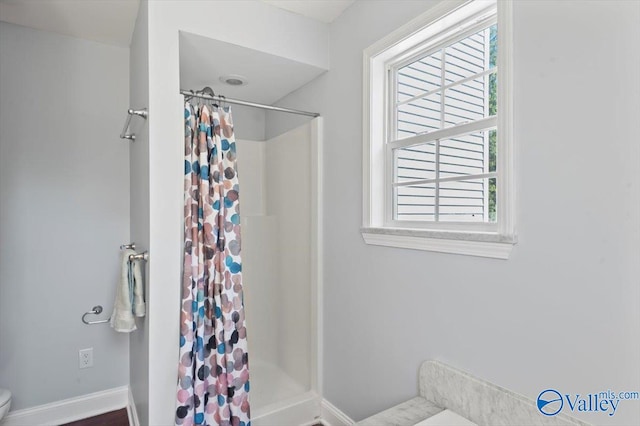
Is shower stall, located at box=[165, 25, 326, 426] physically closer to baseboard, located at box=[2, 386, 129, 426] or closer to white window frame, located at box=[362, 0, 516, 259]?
white window frame, located at box=[362, 0, 516, 259]

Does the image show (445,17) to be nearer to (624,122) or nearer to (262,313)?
(624,122)

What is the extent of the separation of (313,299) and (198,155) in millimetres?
1157

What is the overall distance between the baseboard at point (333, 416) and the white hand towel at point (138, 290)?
1234mm

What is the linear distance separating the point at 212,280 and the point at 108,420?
1376 millimetres

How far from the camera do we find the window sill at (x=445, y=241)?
4.20ft

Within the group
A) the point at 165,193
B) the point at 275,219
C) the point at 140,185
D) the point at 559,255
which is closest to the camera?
the point at 559,255

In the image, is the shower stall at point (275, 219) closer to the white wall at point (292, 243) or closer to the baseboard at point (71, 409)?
the white wall at point (292, 243)

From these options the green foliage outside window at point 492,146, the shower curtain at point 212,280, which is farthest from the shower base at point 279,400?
the green foliage outside window at point 492,146

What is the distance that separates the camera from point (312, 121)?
2330 millimetres

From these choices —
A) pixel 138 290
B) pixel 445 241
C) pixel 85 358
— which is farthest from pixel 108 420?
pixel 445 241

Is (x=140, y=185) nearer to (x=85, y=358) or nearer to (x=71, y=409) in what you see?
(x=85, y=358)

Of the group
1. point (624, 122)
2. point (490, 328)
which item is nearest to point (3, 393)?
point (490, 328)

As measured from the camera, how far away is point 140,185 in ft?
6.57

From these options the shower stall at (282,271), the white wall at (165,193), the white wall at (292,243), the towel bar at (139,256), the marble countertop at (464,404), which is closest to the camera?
the marble countertop at (464,404)
